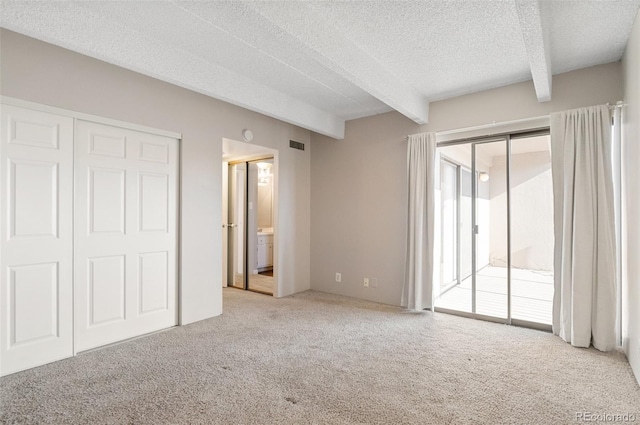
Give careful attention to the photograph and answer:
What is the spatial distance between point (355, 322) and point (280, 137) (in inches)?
110

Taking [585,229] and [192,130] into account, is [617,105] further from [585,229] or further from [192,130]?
[192,130]

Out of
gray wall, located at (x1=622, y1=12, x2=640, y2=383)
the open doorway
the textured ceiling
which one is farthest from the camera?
the open doorway

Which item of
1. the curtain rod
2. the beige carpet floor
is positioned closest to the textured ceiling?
the curtain rod

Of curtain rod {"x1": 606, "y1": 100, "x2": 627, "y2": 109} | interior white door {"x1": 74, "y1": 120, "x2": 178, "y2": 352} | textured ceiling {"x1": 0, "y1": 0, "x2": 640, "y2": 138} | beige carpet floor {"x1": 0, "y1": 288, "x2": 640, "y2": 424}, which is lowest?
beige carpet floor {"x1": 0, "y1": 288, "x2": 640, "y2": 424}

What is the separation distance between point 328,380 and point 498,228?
2.75 meters

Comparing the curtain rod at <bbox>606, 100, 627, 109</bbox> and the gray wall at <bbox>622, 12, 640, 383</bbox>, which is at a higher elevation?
the curtain rod at <bbox>606, 100, 627, 109</bbox>

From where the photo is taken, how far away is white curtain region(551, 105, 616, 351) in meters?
2.95

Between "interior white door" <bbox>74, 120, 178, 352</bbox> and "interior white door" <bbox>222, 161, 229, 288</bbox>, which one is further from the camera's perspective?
"interior white door" <bbox>222, 161, 229, 288</bbox>

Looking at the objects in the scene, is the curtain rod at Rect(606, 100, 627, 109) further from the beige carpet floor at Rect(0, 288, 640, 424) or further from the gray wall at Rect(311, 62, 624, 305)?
the beige carpet floor at Rect(0, 288, 640, 424)

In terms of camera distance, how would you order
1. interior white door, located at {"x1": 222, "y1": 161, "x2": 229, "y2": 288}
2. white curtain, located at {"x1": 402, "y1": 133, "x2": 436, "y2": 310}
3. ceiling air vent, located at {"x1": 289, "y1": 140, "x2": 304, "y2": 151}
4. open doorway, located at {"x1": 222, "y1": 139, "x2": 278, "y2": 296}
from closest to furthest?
white curtain, located at {"x1": 402, "y1": 133, "x2": 436, "y2": 310}
ceiling air vent, located at {"x1": 289, "y1": 140, "x2": 304, "y2": 151}
open doorway, located at {"x1": 222, "y1": 139, "x2": 278, "y2": 296}
interior white door, located at {"x1": 222, "y1": 161, "x2": 229, "y2": 288}

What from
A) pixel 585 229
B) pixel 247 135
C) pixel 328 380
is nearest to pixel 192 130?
pixel 247 135

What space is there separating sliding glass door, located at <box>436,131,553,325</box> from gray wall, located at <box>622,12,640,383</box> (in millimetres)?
734

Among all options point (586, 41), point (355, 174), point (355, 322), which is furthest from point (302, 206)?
point (586, 41)

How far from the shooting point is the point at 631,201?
8.59ft
